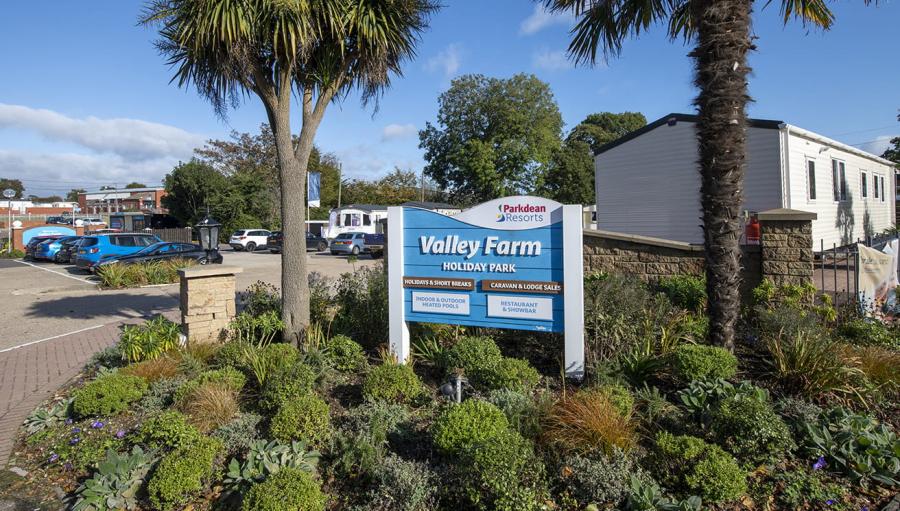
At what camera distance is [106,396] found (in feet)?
16.8

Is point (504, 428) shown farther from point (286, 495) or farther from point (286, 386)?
point (286, 386)

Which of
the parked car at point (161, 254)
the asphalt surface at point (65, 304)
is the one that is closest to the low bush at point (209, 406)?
the asphalt surface at point (65, 304)

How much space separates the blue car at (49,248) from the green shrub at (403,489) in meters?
29.7

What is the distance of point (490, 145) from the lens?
3522 cm

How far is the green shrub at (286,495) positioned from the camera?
3.36 meters

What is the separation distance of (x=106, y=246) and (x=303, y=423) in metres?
20.6

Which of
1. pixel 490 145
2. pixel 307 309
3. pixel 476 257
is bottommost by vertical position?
pixel 307 309

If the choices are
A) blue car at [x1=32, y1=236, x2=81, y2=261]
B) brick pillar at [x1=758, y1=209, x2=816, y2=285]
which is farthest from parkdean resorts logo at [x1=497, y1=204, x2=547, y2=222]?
blue car at [x1=32, y1=236, x2=81, y2=261]

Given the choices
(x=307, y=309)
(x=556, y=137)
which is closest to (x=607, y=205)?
(x=307, y=309)

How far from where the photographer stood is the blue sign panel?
5402mm

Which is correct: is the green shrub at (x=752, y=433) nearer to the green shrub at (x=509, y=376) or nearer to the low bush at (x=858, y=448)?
the low bush at (x=858, y=448)

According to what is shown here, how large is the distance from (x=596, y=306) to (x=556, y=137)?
1334 inches

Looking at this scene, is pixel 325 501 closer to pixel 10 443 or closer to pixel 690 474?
pixel 690 474

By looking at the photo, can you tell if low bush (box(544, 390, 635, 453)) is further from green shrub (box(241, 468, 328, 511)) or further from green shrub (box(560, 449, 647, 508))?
green shrub (box(241, 468, 328, 511))
